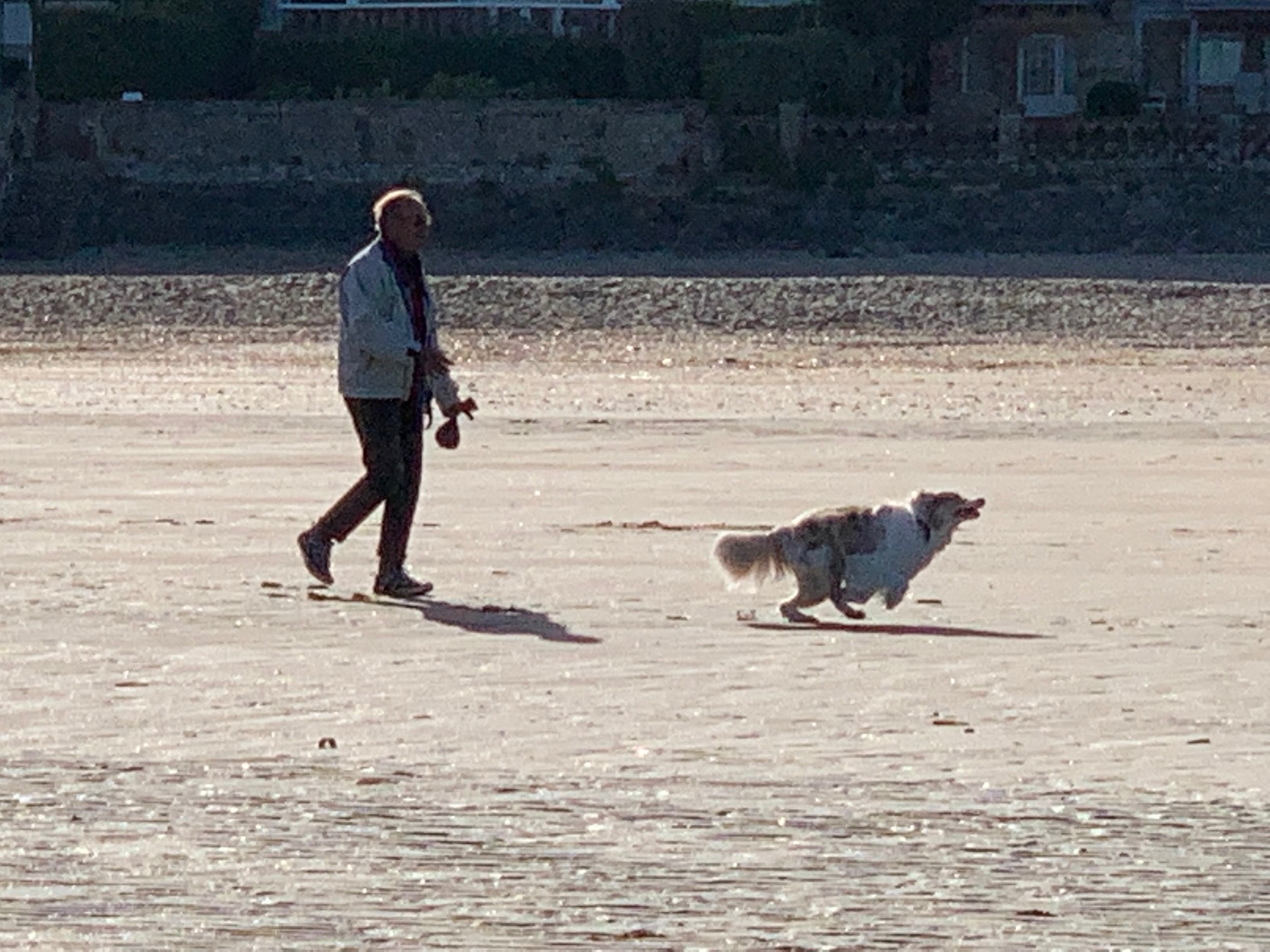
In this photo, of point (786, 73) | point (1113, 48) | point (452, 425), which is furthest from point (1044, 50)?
point (452, 425)

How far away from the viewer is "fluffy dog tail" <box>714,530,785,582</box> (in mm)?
9484

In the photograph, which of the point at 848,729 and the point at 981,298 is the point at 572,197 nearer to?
the point at 981,298

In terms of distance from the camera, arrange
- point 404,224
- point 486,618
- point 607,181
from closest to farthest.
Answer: point 486,618
point 404,224
point 607,181

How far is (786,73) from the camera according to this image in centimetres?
4112

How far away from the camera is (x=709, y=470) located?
15.6m

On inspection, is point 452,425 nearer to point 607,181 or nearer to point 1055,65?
point 607,181

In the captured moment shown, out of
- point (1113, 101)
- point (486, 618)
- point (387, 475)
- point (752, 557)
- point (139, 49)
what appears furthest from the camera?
point (139, 49)

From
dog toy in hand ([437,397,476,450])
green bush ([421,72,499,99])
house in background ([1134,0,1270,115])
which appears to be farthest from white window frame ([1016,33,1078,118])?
dog toy in hand ([437,397,476,450])

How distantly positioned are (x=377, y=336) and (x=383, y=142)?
32.3 metres

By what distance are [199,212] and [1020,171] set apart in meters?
11.6

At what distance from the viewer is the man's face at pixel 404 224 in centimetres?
972

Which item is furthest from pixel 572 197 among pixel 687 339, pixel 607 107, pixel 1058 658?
pixel 1058 658

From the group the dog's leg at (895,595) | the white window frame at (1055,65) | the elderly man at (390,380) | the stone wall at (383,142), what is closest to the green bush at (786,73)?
the stone wall at (383,142)

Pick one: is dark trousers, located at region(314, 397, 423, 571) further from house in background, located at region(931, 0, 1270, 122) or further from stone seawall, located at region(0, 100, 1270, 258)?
house in background, located at region(931, 0, 1270, 122)
